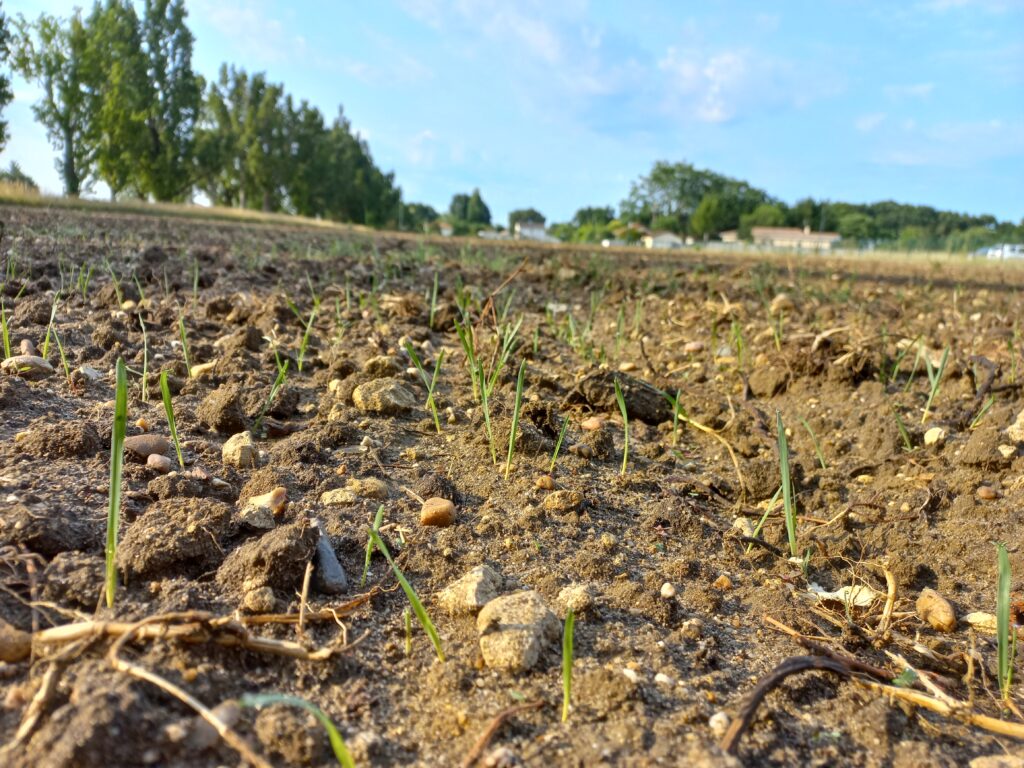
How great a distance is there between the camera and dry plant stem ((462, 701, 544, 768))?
851 millimetres

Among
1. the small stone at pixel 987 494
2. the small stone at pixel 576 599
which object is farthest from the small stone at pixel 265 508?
the small stone at pixel 987 494

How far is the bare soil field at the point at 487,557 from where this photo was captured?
89 centimetres

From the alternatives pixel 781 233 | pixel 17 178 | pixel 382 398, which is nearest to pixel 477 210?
pixel 781 233

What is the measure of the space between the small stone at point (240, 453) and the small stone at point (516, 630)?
709 millimetres

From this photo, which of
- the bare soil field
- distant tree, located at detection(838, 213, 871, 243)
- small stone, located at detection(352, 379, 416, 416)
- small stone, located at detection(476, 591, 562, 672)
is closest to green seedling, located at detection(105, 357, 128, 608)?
the bare soil field

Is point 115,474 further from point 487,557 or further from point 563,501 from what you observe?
point 563,501

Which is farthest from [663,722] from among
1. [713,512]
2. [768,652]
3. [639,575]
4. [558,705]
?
[713,512]

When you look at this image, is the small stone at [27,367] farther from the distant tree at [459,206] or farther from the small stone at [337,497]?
the distant tree at [459,206]

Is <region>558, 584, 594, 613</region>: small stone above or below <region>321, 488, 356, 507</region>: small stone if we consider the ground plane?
below

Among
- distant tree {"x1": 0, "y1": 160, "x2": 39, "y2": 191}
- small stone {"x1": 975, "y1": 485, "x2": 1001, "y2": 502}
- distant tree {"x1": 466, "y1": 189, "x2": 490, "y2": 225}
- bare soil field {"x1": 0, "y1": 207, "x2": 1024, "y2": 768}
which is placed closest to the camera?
bare soil field {"x1": 0, "y1": 207, "x2": 1024, "y2": 768}

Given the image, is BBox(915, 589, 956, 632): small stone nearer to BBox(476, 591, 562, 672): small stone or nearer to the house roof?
BBox(476, 591, 562, 672): small stone

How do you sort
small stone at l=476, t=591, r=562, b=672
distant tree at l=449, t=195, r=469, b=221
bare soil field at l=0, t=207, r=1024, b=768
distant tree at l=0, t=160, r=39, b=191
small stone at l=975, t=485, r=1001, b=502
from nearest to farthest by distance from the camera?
bare soil field at l=0, t=207, r=1024, b=768, small stone at l=476, t=591, r=562, b=672, small stone at l=975, t=485, r=1001, b=502, distant tree at l=0, t=160, r=39, b=191, distant tree at l=449, t=195, r=469, b=221

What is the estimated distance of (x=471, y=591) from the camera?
45.4 inches

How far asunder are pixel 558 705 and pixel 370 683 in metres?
0.26
